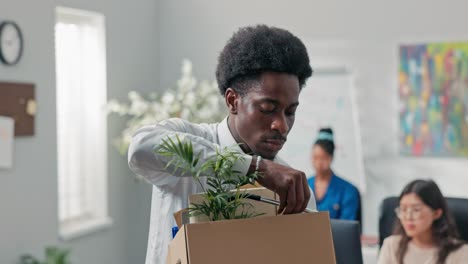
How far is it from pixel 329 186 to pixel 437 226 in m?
1.89

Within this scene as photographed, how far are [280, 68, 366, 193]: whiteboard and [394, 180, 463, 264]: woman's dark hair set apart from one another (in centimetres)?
207

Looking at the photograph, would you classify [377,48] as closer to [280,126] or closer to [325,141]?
[325,141]

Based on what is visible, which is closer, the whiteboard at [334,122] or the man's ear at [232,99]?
the man's ear at [232,99]

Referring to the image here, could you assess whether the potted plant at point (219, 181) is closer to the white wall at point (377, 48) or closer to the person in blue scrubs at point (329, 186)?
the person in blue scrubs at point (329, 186)

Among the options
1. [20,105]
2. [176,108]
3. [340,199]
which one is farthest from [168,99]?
[340,199]

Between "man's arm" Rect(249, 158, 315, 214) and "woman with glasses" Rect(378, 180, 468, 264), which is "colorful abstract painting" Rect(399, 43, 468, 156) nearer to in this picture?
"woman with glasses" Rect(378, 180, 468, 264)

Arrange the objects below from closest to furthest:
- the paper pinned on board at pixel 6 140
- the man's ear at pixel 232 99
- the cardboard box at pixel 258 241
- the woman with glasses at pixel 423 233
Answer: the cardboard box at pixel 258 241
the man's ear at pixel 232 99
the woman with glasses at pixel 423 233
the paper pinned on board at pixel 6 140

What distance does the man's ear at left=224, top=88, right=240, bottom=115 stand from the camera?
4.42ft

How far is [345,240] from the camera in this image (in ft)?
6.95

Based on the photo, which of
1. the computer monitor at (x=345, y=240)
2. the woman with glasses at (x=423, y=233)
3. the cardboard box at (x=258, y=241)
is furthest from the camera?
the woman with glasses at (x=423, y=233)

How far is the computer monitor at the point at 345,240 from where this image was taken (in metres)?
2.10

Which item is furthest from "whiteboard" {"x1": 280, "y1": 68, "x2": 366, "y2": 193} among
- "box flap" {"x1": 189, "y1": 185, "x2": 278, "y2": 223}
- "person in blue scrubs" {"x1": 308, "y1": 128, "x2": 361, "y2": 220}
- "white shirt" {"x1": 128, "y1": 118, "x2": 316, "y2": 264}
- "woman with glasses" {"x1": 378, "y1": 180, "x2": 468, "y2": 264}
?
"box flap" {"x1": 189, "y1": 185, "x2": 278, "y2": 223}

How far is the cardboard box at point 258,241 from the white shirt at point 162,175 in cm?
25

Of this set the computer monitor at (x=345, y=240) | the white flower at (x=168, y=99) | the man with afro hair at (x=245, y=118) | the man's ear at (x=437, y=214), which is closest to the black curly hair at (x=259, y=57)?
the man with afro hair at (x=245, y=118)
